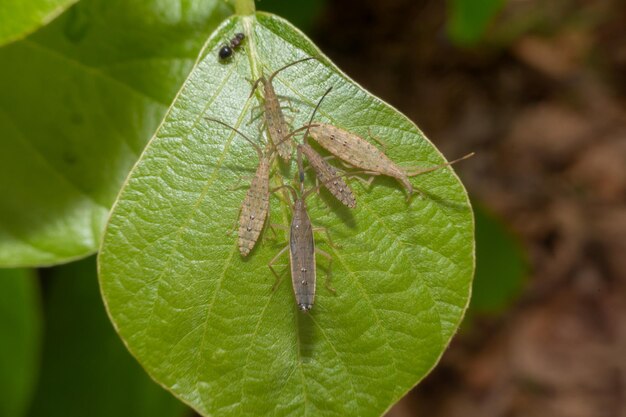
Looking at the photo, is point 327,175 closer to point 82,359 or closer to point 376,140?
point 376,140

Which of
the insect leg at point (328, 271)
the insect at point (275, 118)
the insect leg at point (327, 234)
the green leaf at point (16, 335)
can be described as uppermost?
the insect at point (275, 118)

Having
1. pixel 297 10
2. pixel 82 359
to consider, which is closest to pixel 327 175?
pixel 82 359

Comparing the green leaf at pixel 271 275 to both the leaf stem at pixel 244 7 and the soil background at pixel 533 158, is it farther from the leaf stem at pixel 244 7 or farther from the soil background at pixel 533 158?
the soil background at pixel 533 158

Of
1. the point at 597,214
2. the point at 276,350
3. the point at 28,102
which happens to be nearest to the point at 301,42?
the point at 276,350

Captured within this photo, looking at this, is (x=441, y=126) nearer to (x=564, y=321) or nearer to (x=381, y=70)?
(x=381, y=70)

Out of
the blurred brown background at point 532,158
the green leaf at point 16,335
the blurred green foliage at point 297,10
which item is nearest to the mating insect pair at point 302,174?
the green leaf at point 16,335

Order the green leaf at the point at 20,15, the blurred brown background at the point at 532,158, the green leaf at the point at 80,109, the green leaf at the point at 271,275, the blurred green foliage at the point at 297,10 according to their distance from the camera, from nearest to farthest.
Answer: the green leaf at the point at 20,15
the green leaf at the point at 271,275
the green leaf at the point at 80,109
the blurred green foliage at the point at 297,10
the blurred brown background at the point at 532,158
